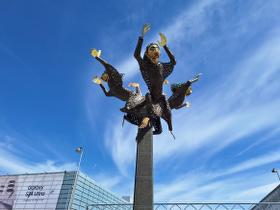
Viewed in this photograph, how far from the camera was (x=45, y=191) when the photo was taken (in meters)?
52.3

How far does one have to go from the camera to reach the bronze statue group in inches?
382

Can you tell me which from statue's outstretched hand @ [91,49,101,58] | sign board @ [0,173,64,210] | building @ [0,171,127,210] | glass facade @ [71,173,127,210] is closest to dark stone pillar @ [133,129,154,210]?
statue's outstretched hand @ [91,49,101,58]

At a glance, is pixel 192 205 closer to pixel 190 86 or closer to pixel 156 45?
pixel 190 86

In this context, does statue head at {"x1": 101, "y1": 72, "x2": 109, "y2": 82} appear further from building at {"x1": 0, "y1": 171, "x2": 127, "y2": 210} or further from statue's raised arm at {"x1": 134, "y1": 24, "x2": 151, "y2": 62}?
building at {"x1": 0, "y1": 171, "x2": 127, "y2": 210}

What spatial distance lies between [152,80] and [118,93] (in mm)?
1909

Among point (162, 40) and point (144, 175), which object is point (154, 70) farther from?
Answer: point (144, 175)

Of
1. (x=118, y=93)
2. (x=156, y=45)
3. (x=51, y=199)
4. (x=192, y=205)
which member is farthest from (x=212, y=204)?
(x=51, y=199)

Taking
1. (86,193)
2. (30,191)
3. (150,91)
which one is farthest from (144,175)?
(30,191)

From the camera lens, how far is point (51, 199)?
50.9 metres

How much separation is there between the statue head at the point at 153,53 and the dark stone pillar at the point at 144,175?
286cm

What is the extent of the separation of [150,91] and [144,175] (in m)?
3.46

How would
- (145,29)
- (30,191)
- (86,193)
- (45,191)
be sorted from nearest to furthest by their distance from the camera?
(145,29), (45,191), (30,191), (86,193)

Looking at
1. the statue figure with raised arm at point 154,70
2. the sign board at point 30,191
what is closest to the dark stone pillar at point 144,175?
the statue figure with raised arm at point 154,70

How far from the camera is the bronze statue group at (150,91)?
9.71 metres
